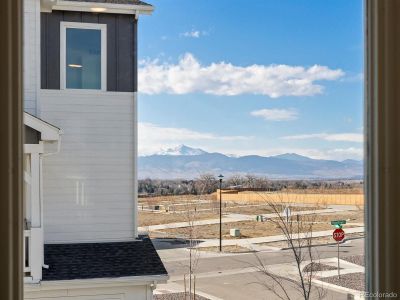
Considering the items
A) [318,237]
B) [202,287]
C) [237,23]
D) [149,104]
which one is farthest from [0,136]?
[202,287]

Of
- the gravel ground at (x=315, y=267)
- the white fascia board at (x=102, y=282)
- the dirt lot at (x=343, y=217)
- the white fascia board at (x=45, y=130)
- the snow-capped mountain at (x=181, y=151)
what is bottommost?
the white fascia board at (x=102, y=282)

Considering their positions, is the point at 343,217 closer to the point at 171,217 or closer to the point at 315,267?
the point at 171,217

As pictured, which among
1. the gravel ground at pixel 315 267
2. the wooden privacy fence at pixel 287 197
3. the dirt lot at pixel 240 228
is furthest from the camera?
the gravel ground at pixel 315 267

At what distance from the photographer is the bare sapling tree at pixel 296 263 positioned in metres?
1.98

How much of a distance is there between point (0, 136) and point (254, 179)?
3.67 ft

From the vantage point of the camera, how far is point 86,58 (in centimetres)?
298

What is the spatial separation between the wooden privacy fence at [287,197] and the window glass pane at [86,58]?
5.74 feet

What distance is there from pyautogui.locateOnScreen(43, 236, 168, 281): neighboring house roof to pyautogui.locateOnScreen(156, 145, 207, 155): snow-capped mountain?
3.63 ft

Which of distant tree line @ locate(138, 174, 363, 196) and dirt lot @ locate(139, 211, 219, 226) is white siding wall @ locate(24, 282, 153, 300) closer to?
dirt lot @ locate(139, 211, 219, 226)

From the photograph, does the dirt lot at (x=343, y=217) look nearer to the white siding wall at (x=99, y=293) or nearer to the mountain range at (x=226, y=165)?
the mountain range at (x=226, y=165)

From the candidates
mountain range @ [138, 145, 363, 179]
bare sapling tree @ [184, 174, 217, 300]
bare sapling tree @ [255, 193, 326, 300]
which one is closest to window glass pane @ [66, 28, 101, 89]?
bare sapling tree @ [184, 174, 217, 300]

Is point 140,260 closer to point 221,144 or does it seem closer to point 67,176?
point 67,176

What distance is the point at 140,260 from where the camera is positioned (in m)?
2.64

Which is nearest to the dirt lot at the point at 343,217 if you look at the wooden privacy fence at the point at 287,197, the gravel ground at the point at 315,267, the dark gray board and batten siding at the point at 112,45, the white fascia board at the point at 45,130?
the wooden privacy fence at the point at 287,197
